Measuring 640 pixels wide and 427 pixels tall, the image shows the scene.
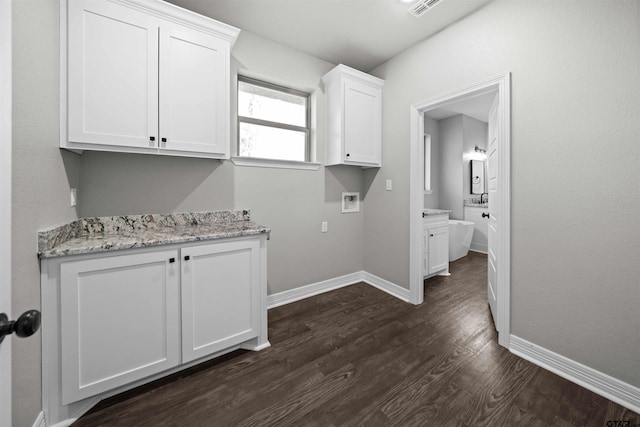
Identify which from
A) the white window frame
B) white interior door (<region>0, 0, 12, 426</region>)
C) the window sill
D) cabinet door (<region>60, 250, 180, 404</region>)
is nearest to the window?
the white window frame

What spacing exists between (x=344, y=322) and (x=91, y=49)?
103 inches

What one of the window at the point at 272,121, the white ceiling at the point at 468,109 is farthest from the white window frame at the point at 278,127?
the white ceiling at the point at 468,109

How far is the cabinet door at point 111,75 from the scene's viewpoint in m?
1.51

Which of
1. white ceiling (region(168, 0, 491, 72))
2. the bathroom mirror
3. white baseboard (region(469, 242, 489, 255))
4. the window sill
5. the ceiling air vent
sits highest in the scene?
white ceiling (region(168, 0, 491, 72))

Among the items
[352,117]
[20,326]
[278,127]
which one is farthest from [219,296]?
[352,117]

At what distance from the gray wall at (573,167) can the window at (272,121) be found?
1.62 meters

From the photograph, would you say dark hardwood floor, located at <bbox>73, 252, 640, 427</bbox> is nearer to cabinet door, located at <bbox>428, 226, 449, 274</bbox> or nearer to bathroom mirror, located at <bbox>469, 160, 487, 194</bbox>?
cabinet door, located at <bbox>428, 226, 449, 274</bbox>

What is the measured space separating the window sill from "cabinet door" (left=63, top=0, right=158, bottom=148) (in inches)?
29.2

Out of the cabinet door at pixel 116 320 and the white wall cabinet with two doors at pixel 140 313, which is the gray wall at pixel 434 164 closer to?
the white wall cabinet with two doors at pixel 140 313

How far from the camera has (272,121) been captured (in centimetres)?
269

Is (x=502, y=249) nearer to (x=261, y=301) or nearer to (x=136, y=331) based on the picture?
(x=261, y=301)

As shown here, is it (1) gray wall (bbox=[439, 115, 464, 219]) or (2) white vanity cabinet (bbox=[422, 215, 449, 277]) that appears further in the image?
(1) gray wall (bbox=[439, 115, 464, 219])

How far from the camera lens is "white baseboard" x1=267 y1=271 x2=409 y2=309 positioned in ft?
8.76

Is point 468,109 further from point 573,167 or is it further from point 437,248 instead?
point 573,167
